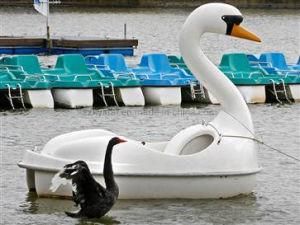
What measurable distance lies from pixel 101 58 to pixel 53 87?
4.07 metres

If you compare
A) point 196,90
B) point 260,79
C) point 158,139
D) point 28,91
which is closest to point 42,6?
point 196,90

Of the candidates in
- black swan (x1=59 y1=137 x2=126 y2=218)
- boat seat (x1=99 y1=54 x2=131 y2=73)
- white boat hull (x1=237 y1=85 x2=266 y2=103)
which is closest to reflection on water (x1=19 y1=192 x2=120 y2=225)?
black swan (x1=59 y1=137 x2=126 y2=218)

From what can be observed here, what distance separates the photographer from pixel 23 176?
63.8 feet

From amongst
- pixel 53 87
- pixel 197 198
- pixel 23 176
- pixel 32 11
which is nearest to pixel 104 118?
pixel 53 87

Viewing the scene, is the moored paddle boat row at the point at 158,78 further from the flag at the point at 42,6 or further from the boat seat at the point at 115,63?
the flag at the point at 42,6

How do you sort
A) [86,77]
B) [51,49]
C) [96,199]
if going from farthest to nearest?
[51,49]
[86,77]
[96,199]

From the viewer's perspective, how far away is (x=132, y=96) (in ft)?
97.5

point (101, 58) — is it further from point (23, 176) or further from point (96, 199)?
point (96, 199)

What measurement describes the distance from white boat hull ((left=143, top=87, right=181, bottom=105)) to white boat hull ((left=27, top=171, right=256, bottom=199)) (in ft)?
41.2

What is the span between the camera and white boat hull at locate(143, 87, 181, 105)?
30.0 metres

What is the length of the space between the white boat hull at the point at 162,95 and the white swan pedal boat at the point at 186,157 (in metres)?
11.8

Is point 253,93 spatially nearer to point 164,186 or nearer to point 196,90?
point 196,90

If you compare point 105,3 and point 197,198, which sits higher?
point 197,198

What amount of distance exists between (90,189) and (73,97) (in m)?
13.4
